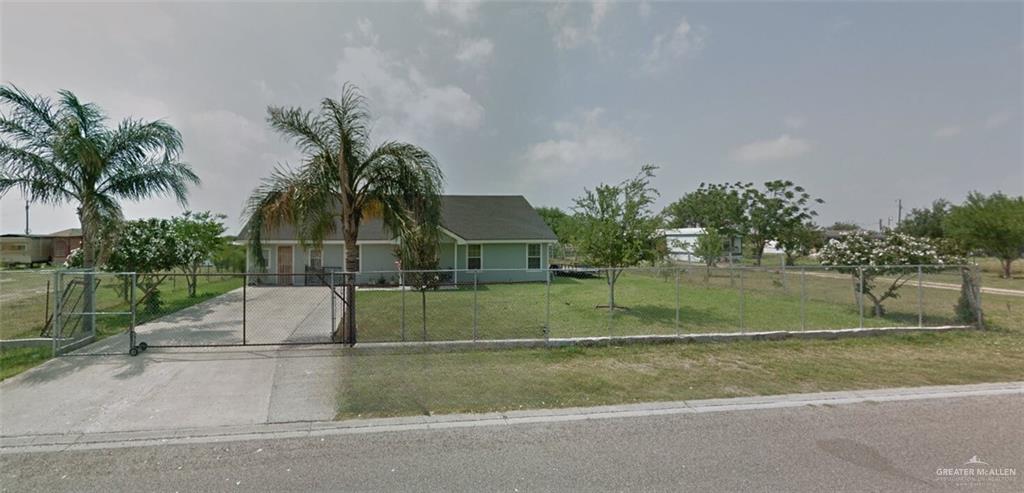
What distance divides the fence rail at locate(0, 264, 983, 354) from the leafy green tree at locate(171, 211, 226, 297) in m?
1.10

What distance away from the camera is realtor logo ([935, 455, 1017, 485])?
353 cm

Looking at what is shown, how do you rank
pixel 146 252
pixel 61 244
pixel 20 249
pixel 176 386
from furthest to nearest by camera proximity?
pixel 61 244 → pixel 20 249 → pixel 146 252 → pixel 176 386

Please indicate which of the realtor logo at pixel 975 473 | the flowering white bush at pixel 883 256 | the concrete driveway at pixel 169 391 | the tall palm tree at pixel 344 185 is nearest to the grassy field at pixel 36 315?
the concrete driveway at pixel 169 391

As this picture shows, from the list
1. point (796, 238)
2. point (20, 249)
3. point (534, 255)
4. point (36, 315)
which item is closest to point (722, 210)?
point (796, 238)

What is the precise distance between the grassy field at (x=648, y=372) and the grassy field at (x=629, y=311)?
1249 millimetres

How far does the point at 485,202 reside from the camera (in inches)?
1073

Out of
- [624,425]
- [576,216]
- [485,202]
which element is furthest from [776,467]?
[485,202]

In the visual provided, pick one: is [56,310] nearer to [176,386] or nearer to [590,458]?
[176,386]

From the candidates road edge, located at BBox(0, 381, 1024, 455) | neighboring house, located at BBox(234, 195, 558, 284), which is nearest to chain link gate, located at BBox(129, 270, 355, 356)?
road edge, located at BBox(0, 381, 1024, 455)

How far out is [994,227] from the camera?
26.6 m

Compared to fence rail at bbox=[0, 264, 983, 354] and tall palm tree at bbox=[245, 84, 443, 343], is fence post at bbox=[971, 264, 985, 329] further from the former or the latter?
tall palm tree at bbox=[245, 84, 443, 343]

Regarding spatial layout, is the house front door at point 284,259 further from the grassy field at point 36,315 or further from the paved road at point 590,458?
the paved road at point 590,458

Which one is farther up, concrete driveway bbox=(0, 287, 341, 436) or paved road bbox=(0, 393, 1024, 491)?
concrete driveway bbox=(0, 287, 341, 436)

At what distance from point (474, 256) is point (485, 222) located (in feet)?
9.08
